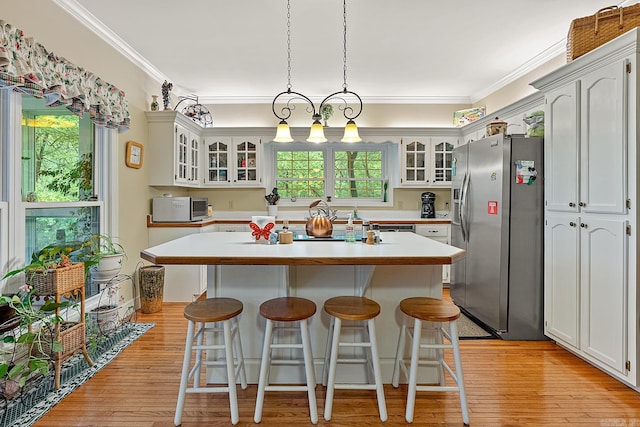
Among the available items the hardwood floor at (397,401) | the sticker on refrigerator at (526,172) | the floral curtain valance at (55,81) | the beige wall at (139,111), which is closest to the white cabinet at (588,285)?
the hardwood floor at (397,401)

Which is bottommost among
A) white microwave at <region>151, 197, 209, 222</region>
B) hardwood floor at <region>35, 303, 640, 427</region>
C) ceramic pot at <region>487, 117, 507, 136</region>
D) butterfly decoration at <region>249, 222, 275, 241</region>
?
hardwood floor at <region>35, 303, 640, 427</region>

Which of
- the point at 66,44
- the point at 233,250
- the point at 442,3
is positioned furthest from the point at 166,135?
the point at 442,3

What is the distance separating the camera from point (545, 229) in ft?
8.94

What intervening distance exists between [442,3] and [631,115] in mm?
1439

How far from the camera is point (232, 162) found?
467 cm

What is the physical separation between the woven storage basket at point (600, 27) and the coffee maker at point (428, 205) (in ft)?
8.15

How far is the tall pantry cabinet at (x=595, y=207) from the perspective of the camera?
78.4 inches

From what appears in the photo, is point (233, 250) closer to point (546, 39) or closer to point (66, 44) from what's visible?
point (66, 44)

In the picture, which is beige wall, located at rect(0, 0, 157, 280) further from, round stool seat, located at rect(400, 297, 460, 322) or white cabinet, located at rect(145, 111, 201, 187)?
round stool seat, located at rect(400, 297, 460, 322)

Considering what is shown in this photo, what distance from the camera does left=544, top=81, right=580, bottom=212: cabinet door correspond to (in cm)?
239

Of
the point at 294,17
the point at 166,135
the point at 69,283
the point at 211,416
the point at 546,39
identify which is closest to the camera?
the point at 211,416

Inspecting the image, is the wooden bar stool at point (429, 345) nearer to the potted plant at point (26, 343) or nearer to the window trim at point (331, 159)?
the potted plant at point (26, 343)

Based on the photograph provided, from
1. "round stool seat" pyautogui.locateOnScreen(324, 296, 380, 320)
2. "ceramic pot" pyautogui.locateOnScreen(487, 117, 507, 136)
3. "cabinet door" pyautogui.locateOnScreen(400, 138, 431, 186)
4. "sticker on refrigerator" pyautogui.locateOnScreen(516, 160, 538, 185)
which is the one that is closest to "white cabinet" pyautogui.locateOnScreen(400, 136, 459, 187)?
"cabinet door" pyautogui.locateOnScreen(400, 138, 431, 186)

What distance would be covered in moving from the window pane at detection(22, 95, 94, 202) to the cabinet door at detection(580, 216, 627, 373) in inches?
149
